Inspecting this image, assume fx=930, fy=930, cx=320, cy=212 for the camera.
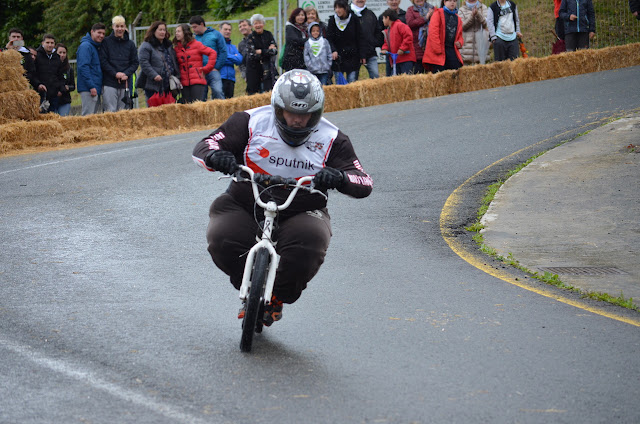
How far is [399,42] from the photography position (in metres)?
21.0

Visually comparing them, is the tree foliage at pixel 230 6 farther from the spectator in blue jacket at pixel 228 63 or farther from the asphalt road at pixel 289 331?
the asphalt road at pixel 289 331

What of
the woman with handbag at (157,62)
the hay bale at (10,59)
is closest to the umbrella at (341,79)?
the woman with handbag at (157,62)

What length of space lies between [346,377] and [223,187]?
6893mm

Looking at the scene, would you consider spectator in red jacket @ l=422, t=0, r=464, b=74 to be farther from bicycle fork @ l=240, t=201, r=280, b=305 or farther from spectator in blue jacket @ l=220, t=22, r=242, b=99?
bicycle fork @ l=240, t=201, r=280, b=305

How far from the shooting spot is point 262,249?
218 inches

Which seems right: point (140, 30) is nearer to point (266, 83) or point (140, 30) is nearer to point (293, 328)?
point (266, 83)

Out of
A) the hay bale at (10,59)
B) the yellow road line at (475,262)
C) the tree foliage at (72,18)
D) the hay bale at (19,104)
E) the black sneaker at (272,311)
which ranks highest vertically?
the tree foliage at (72,18)

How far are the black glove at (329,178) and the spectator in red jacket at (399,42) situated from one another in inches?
606

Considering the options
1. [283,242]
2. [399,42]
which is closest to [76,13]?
[399,42]

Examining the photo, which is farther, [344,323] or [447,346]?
[344,323]

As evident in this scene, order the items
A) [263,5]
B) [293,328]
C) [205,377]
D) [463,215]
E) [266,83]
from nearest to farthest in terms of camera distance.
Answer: [205,377] → [293,328] → [463,215] → [266,83] → [263,5]

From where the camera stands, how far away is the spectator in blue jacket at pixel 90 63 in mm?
17328

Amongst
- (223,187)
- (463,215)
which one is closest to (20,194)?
→ (223,187)

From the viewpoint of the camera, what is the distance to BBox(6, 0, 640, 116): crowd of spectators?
58.0ft
